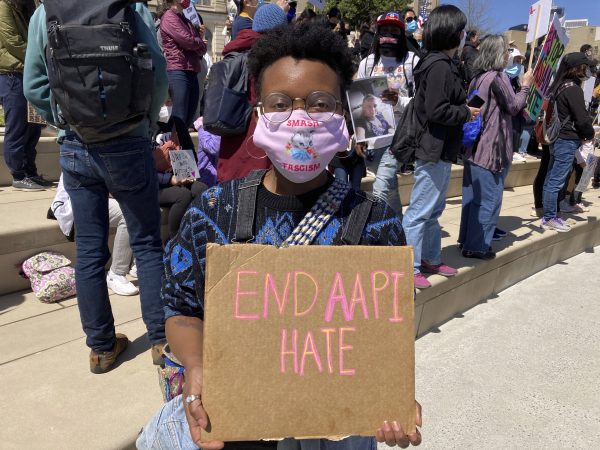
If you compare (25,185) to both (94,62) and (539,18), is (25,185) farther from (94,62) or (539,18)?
(539,18)

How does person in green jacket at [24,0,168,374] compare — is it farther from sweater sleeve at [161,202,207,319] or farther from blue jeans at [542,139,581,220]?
blue jeans at [542,139,581,220]

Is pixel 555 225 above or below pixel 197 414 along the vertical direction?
below

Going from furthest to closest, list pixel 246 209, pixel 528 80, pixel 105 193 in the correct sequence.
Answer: pixel 528 80, pixel 105 193, pixel 246 209

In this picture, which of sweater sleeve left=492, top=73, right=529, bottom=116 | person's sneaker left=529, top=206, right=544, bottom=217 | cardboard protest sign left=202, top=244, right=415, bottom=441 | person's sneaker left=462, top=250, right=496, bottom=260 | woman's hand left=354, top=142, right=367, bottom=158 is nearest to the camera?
cardboard protest sign left=202, top=244, right=415, bottom=441

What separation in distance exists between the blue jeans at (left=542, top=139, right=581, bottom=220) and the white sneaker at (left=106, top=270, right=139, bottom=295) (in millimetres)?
4757

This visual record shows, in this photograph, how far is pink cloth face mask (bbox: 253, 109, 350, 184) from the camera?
1.27 meters

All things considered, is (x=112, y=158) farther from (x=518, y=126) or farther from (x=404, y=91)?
(x=518, y=126)

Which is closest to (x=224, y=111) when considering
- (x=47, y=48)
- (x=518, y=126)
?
(x=47, y=48)

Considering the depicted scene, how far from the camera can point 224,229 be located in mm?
1237

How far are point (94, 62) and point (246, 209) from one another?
1259mm

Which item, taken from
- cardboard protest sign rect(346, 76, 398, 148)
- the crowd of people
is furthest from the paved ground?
cardboard protest sign rect(346, 76, 398, 148)

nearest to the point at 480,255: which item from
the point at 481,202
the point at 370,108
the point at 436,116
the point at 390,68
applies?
the point at 481,202

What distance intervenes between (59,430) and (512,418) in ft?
8.01

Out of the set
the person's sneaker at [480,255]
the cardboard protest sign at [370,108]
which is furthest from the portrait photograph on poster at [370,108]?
the person's sneaker at [480,255]
